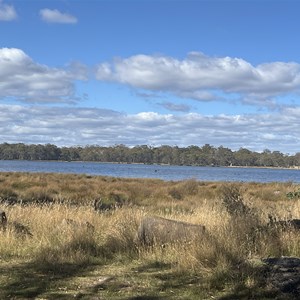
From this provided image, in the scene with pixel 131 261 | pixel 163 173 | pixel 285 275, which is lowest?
pixel 163 173

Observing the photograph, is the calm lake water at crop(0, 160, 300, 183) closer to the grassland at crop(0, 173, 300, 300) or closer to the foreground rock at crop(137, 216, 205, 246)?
the grassland at crop(0, 173, 300, 300)

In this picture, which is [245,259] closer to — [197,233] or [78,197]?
[197,233]

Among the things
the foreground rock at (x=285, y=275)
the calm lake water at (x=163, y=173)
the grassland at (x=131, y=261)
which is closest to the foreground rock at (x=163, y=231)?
the grassland at (x=131, y=261)

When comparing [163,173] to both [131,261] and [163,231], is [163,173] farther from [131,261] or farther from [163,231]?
[131,261]

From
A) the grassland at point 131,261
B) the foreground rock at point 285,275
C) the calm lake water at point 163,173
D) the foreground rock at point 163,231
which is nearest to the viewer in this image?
the foreground rock at point 285,275

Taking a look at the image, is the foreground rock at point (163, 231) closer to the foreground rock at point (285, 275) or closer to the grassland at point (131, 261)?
the grassland at point (131, 261)

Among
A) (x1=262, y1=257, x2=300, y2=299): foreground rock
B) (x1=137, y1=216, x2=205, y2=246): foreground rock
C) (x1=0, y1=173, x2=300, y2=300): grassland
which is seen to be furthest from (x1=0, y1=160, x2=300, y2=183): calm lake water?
(x1=262, y1=257, x2=300, y2=299): foreground rock

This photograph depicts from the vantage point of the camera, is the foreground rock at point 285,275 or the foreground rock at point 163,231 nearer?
the foreground rock at point 285,275

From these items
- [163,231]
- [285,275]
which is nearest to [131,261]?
[163,231]

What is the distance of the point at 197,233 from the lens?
336 inches

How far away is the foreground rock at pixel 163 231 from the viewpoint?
8.66m

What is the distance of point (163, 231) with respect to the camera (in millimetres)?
8812

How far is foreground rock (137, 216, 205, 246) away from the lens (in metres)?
8.66

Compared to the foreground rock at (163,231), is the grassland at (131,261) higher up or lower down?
lower down
